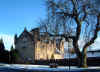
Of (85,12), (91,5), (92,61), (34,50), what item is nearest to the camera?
(91,5)

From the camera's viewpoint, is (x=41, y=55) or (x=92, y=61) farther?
(x=41, y=55)

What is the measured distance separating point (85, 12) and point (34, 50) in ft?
88.0

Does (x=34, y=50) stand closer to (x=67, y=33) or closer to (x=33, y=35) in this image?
(x=33, y=35)

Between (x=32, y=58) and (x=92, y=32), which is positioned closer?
(x=92, y=32)

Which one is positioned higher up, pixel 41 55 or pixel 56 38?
pixel 56 38

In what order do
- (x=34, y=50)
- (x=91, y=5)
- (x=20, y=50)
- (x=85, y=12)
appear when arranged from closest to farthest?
(x=91, y=5) → (x=85, y=12) → (x=34, y=50) → (x=20, y=50)

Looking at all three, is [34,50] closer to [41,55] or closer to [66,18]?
[41,55]

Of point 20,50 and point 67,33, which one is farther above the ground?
Answer: point 67,33

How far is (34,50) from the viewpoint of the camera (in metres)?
51.3

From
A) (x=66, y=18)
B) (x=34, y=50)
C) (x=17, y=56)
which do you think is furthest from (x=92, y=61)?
(x=17, y=56)

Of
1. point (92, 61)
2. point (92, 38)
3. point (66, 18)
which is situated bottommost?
point (92, 61)

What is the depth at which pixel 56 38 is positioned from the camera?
105 ft

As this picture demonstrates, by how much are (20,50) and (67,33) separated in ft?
97.4

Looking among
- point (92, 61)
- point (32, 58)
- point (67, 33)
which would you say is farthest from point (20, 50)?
point (67, 33)
